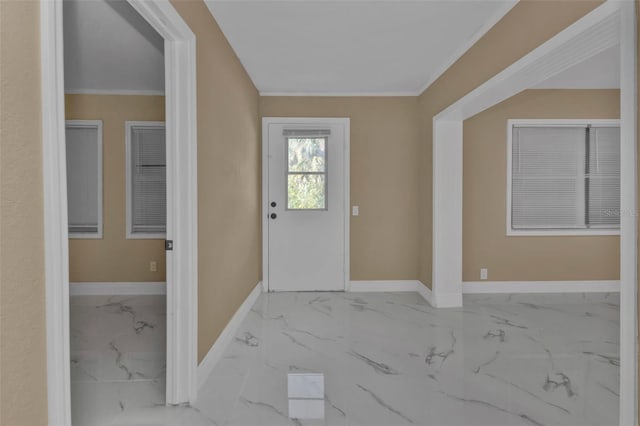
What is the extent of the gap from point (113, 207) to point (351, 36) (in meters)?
3.65

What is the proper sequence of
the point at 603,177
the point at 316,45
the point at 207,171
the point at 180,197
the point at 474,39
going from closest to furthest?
the point at 180,197 → the point at 207,171 → the point at 474,39 → the point at 316,45 → the point at 603,177

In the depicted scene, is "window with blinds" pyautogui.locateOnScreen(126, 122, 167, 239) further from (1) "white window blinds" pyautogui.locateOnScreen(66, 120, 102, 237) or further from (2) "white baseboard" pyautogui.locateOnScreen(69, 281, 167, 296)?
(2) "white baseboard" pyautogui.locateOnScreen(69, 281, 167, 296)

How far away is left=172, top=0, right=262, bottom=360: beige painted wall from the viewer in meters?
2.26

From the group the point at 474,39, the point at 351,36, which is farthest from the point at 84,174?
the point at 474,39

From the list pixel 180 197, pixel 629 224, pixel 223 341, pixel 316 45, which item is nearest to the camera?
pixel 629 224

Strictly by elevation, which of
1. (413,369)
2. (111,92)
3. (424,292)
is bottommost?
(413,369)

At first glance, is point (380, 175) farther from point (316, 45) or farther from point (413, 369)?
point (413, 369)

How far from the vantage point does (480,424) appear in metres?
1.84

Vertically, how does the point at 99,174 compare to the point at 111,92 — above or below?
below

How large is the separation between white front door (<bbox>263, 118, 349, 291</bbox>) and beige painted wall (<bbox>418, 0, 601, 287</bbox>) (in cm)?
98

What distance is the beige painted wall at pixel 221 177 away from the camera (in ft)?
7.43

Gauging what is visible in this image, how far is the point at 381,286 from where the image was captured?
4473 mm

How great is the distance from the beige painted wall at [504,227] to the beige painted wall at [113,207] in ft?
13.4

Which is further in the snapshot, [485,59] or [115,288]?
[115,288]
